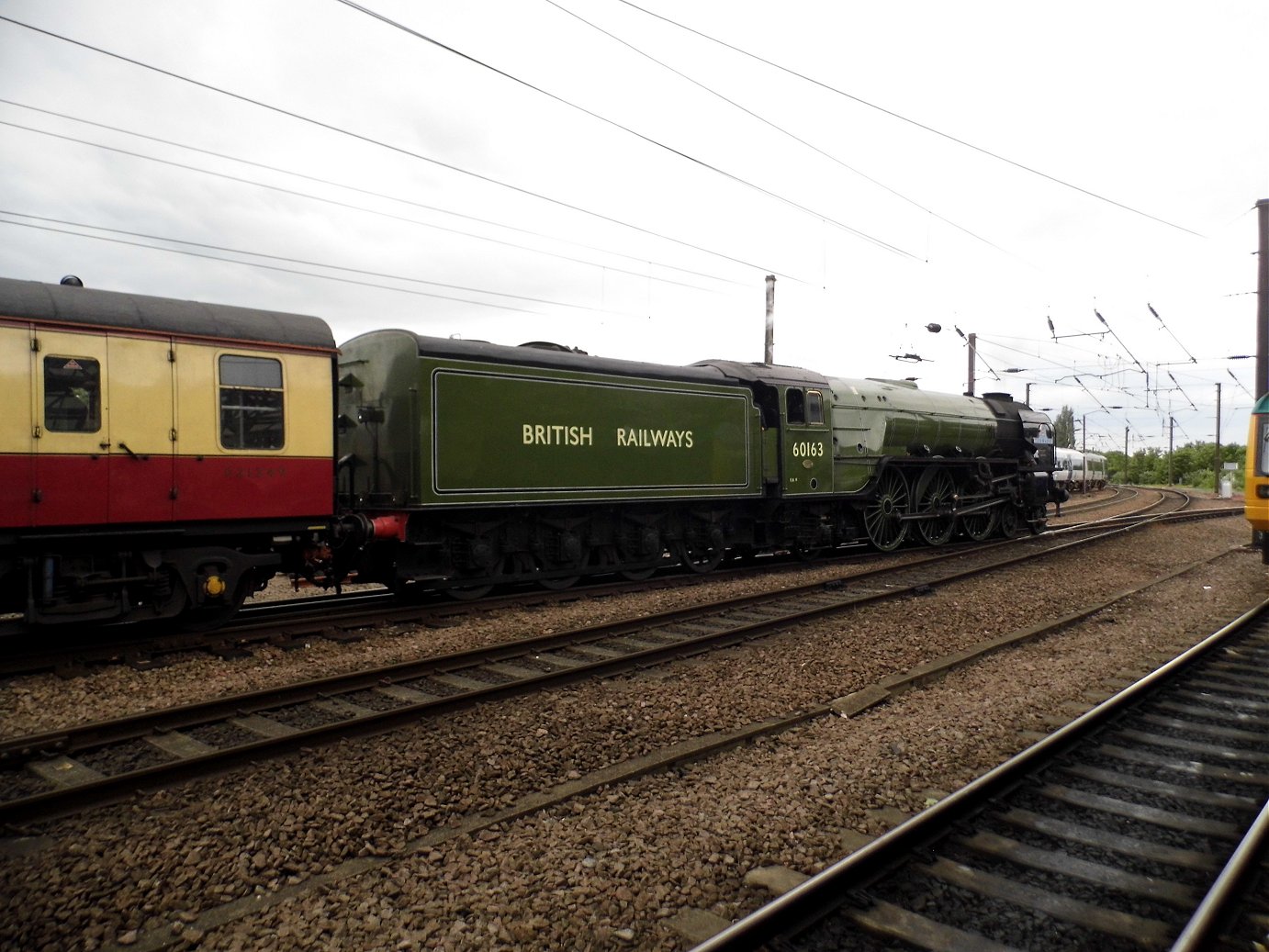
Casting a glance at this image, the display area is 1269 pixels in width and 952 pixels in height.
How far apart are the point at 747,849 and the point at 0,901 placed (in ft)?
10.3

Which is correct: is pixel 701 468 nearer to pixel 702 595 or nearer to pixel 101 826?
pixel 702 595

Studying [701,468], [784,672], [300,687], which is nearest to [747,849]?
[784,672]

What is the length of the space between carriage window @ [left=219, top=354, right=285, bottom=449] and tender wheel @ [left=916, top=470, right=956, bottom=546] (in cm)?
1246

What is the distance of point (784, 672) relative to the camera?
6879 mm

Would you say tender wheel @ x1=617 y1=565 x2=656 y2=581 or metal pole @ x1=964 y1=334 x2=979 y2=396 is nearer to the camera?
tender wheel @ x1=617 y1=565 x2=656 y2=581

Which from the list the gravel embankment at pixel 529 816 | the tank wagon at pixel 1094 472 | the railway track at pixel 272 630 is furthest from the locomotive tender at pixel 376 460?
the tank wagon at pixel 1094 472

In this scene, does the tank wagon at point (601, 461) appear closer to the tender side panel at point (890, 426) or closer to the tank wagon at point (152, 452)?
the tender side panel at point (890, 426)

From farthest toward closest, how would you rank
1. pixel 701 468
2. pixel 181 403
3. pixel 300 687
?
pixel 701 468
pixel 181 403
pixel 300 687

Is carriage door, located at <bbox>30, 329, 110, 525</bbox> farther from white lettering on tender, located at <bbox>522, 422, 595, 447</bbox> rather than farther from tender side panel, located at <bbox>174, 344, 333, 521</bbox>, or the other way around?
white lettering on tender, located at <bbox>522, 422, 595, 447</bbox>

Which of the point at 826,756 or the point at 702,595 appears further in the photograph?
the point at 702,595

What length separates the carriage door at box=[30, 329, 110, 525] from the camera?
672 cm

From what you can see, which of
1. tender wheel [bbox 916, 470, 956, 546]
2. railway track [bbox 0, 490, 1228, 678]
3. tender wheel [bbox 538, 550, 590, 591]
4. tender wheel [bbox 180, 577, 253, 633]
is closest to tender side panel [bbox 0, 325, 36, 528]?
railway track [bbox 0, 490, 1228, 678]

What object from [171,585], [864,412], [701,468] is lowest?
[171,585]

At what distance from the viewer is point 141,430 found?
284 inches
